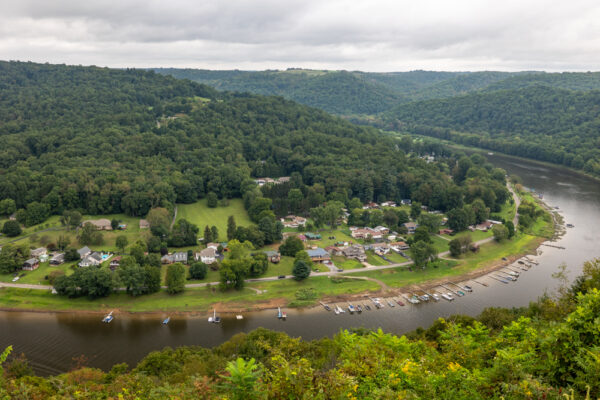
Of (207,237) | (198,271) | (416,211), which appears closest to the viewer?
(198,271)

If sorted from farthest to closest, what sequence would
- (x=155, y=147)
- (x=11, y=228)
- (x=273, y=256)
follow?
(x=155, y=147) < (x=11, y=228) < (x=273, y=256)

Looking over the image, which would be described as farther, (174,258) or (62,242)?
(62,242)

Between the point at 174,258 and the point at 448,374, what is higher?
the point at 448,374

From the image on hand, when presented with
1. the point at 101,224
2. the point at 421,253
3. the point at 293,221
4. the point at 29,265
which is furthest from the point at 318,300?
the point at 101,224

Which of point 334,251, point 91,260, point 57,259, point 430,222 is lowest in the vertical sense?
point 57,259

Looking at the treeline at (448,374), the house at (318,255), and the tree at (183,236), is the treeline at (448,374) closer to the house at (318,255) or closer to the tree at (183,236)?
the house at (318,255)

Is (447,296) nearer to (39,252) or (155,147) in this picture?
(39,252)

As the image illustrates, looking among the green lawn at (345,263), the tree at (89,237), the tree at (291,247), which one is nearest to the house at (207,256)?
the tree at (291,247)

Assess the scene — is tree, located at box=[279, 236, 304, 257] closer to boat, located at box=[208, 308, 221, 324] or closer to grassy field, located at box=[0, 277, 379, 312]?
grassy field, located at box=[0, 277, 379, 312]

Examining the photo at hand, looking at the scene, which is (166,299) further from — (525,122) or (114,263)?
(525,122)
